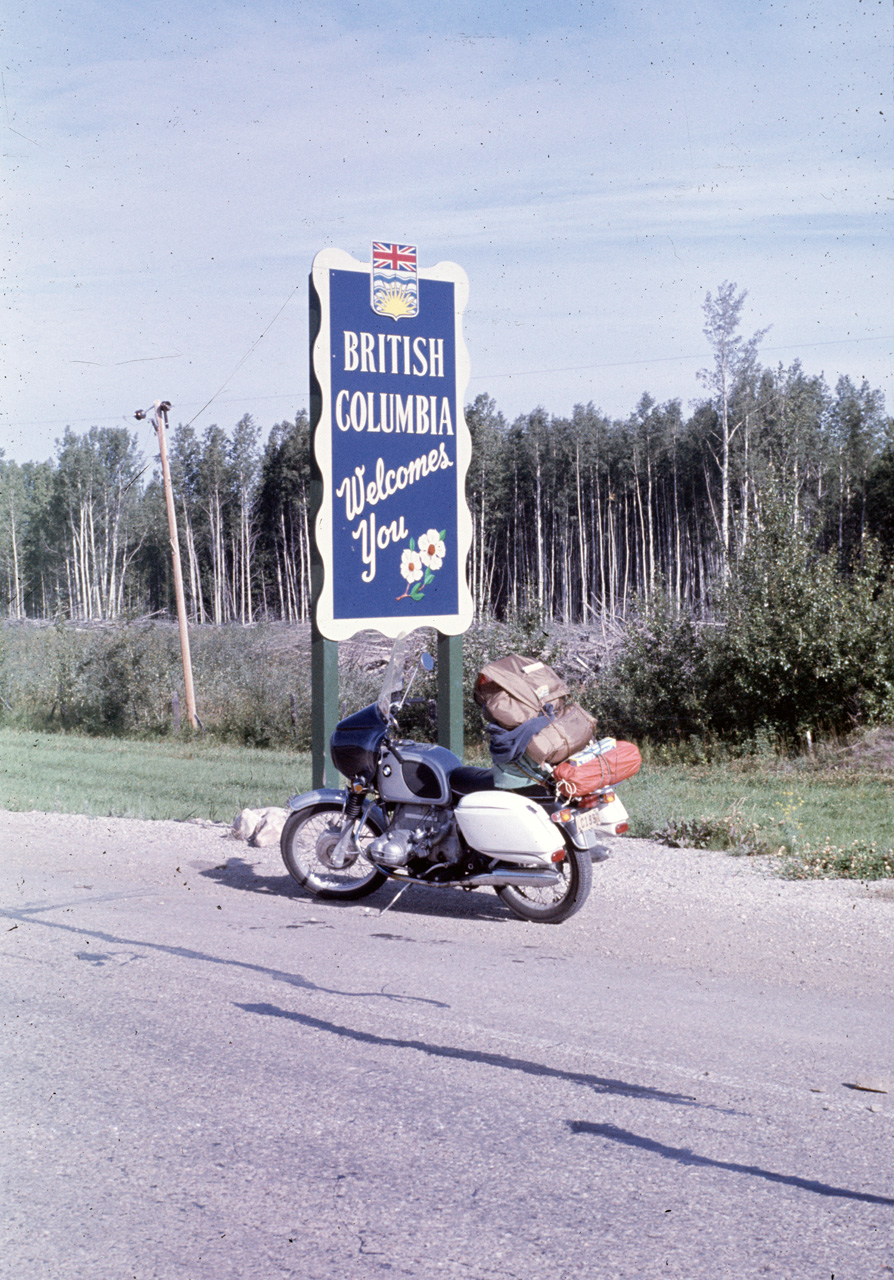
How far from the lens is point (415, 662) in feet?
25.7

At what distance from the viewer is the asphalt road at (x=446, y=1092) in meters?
3.14

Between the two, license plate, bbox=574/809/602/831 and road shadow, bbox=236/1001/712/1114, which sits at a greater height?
license plate, bbox=574/809/602/831

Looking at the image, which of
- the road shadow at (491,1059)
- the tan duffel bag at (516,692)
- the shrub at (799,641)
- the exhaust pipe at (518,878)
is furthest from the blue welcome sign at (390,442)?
the shrub at (799,641)

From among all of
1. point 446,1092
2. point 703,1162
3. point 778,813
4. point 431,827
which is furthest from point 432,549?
point 703,1162

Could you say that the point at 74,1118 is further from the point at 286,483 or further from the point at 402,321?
the point at 286,483

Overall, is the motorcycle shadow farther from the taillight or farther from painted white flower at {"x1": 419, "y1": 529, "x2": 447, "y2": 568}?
painted white flower at {"x1": 419, "y1": 529, "x2": 447, "y2": 568}

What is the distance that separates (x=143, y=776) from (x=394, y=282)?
10.4 meters

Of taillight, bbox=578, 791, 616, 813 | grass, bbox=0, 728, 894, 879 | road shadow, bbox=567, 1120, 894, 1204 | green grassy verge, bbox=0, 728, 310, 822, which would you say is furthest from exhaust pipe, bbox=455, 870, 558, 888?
green grassy verge, bbox=0, 728, 310, 822

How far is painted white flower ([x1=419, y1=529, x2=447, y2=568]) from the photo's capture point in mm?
10844

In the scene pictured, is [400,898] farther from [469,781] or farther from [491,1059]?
[491,1059]

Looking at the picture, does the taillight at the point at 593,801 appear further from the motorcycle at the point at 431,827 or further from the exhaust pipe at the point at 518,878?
the exhaust pipe at the point at 518,878

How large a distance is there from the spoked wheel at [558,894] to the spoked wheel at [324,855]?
3.13 ft

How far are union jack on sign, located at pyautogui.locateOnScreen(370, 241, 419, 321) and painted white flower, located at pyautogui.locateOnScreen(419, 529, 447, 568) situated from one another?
204 centimetres

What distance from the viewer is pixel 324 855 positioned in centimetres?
777
